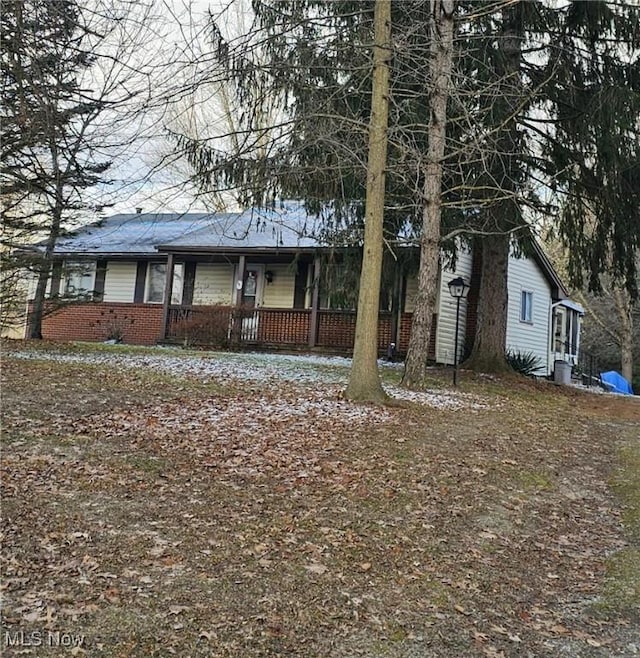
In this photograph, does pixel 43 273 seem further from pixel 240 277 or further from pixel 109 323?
pixel 109 323

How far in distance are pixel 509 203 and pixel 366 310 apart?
Answer: 4634mm

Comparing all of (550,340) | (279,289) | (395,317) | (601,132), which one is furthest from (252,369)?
(550,340)

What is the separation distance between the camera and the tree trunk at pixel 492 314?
13203mm

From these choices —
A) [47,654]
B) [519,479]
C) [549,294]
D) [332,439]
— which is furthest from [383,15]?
[549,294]

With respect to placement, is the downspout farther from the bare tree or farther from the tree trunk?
the bare tree

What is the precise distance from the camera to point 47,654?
100 inches

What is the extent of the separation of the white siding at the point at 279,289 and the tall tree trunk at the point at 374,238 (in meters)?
9.39

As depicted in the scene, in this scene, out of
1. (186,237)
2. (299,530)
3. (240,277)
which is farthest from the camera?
(186,237)

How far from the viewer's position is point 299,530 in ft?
13.4

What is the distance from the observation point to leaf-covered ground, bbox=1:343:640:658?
9.68ft

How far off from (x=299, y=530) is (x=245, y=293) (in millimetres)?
13846

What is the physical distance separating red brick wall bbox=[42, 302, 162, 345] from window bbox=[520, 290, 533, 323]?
36.1 ft

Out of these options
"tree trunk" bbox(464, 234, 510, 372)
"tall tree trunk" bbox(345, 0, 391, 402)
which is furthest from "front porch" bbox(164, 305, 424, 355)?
"tall tree trunk" bbox(345, 0, 391, 402)

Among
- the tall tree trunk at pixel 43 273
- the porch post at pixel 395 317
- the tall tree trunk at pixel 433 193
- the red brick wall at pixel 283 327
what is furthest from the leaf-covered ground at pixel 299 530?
the red brick wall at pixel 283 327
